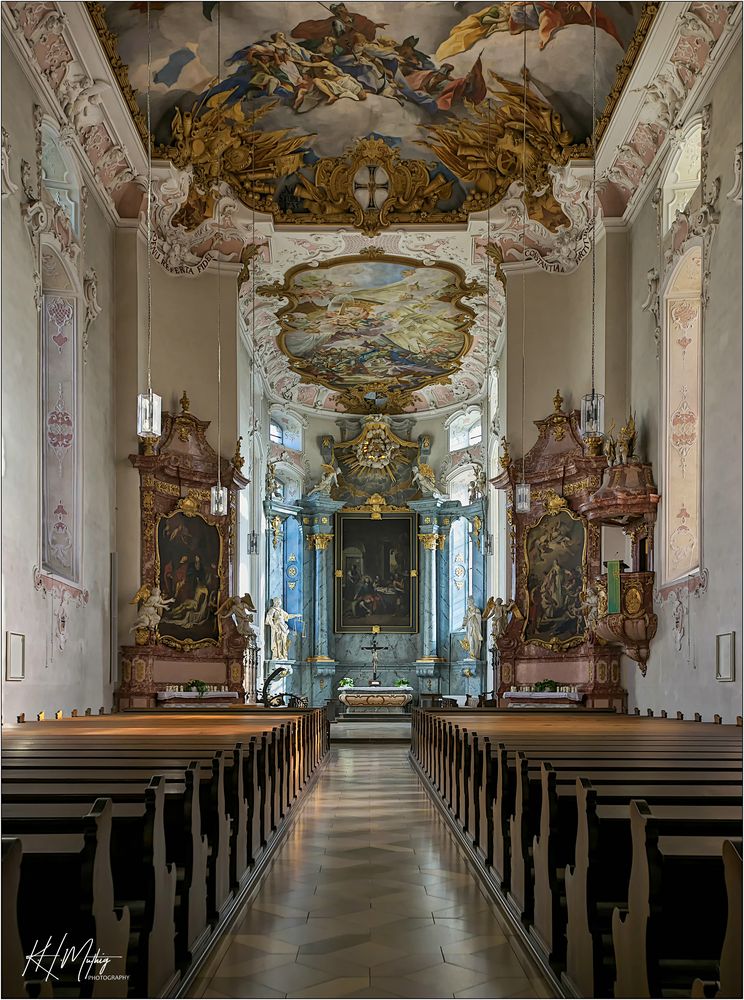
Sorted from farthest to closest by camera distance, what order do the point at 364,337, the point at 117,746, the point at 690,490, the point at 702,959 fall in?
1. the point at 364,337
2. the point at 690,490
3. the point at 117,746
4. the point at 702,959

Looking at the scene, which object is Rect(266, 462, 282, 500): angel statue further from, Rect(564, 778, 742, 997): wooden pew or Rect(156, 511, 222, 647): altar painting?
Rect(564, 778, 742, 997): wooden pew

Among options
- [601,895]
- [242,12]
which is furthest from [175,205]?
[601,895]

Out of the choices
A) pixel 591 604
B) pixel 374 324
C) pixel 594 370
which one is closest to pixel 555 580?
pixel 591 604

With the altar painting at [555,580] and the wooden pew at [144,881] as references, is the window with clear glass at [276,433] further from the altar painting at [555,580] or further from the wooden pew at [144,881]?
the wooden pew at [144,881]

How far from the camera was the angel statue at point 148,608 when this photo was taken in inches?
654

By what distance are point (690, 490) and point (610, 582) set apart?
5.42 feet

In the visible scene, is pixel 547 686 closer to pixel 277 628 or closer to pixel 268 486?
pixel 277 628

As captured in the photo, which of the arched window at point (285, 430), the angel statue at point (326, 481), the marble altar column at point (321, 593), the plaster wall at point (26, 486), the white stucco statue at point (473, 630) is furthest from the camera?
the angel statue at point (326, 481)

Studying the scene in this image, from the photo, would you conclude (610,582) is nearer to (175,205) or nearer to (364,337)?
(175,205)

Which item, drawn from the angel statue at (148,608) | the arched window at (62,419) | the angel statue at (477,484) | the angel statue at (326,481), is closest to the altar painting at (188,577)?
the angel statue at (148,608)

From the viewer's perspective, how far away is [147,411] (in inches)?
448

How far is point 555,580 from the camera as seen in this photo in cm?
1836

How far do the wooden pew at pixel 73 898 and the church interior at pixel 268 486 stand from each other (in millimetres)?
14

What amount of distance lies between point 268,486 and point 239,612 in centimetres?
819
